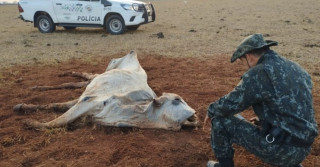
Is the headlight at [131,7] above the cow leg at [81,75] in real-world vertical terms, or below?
above

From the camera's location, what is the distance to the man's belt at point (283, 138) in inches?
109

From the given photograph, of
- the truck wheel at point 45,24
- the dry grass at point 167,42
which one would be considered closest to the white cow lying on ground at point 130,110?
the dry grass at point 167,42

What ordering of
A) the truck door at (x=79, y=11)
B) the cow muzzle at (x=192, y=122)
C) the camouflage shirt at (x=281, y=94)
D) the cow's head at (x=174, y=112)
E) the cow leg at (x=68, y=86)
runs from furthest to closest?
the truck door at (x=79, y=11) → the cow leg at (x=68, y=86) → the cow muzzle at (x=192, y=122) → the cow's head at (x=174, y=112) → the camouflage shirt at (x=281, y=94)

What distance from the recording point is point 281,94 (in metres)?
2.74

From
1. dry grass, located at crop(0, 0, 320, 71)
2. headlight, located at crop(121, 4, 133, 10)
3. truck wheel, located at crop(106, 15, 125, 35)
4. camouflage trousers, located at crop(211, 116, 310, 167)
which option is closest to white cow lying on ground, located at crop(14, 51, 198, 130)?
camouflage trousers, located at crop(211, 116, 310, 167)

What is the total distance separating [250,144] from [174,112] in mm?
1364

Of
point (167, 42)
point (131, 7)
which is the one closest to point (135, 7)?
point (131, 7)

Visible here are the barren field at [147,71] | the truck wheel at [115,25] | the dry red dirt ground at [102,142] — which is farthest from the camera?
the truck wheel at [115,25]

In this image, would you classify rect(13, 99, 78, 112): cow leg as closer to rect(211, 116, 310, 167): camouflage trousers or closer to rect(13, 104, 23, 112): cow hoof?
rect(13, 104, 23, 112): cow hoof

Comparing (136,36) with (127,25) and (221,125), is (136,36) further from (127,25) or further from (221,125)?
(221,125)

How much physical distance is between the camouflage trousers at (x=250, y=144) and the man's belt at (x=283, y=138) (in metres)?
0.03

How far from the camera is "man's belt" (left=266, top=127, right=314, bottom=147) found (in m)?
2.78

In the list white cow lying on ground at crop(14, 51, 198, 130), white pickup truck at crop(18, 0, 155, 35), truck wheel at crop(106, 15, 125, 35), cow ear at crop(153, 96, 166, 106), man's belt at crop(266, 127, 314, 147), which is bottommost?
white cow lying on ground at crop(14, 51, 198, 130)

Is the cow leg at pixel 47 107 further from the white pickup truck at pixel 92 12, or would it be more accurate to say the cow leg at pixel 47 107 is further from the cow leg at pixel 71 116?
the white pickup truck at pixel 92 12
